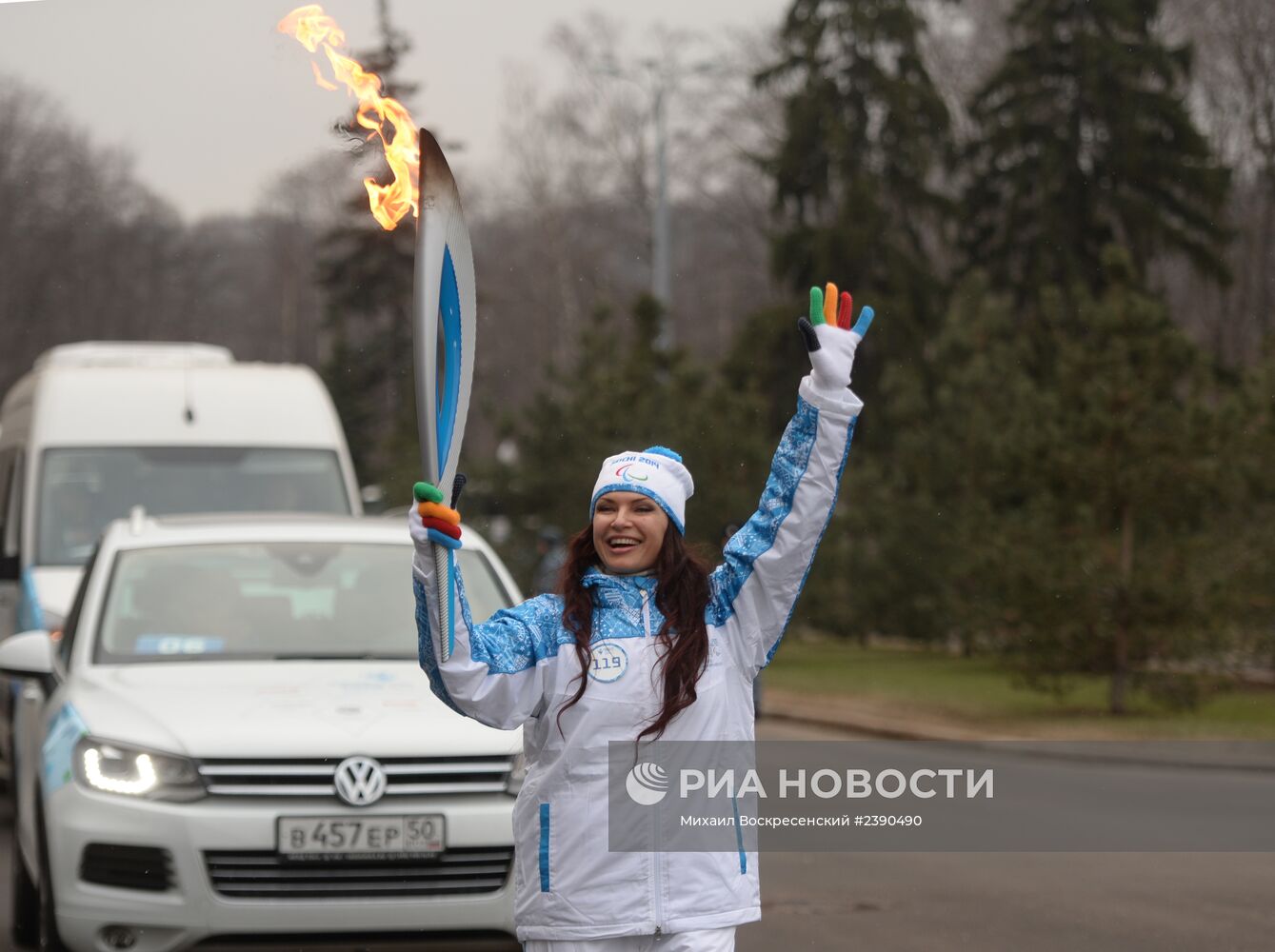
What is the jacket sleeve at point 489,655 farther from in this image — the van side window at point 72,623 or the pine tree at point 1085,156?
the pine tree at point 1085,156

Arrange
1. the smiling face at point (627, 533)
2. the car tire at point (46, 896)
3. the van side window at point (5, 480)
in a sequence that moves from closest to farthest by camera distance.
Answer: the smiling face at point (627, 533) < the car tire at point (46, 896) < the van side window at point (5, 480)

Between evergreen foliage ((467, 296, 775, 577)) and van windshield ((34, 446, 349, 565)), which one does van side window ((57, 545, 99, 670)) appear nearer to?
van windshield ((34, 446, 349, 565))

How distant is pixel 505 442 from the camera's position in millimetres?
25219

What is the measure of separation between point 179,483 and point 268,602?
201 inches

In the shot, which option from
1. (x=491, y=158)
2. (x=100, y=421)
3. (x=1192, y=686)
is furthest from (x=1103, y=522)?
(x=100, y=421)

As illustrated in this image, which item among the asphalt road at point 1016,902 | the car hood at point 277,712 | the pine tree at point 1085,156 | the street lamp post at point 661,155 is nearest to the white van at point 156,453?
the asphalt road at point 1016,902

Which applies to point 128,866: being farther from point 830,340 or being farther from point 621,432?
point 621,432

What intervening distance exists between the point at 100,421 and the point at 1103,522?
25.1 ft

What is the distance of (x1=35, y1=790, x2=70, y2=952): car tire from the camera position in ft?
20.5

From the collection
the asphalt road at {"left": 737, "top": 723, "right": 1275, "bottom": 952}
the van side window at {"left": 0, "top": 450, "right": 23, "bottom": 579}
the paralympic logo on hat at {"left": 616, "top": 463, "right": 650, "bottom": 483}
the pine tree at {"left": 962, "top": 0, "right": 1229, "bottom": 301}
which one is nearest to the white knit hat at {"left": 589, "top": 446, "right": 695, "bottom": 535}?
the paralympic logo on hat at {"left": 616, "top": 463, "right": 650, "bottom": 483}

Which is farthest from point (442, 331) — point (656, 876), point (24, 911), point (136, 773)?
point (24, 911)

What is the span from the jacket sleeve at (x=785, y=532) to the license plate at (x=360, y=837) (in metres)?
2.26

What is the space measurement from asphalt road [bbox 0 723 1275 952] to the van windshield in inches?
91.1

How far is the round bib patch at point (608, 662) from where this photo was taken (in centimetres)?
390
